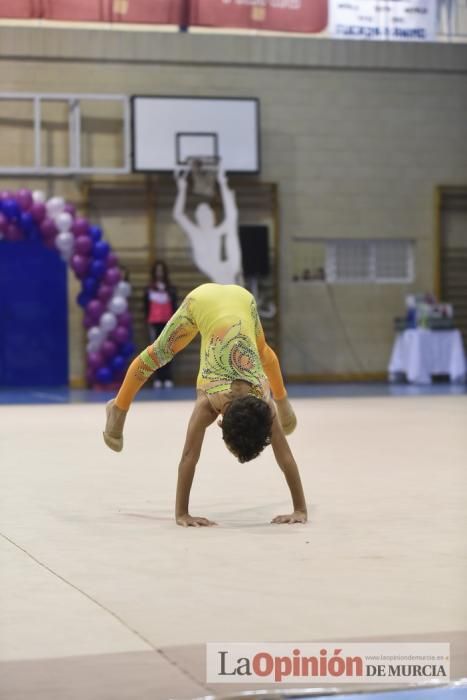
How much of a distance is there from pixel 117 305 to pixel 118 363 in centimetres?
86

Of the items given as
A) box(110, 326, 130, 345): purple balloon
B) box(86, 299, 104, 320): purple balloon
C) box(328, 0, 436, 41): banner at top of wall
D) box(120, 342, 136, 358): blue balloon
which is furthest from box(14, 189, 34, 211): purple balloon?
box(328, 0, 436, 41): banner at top of wall

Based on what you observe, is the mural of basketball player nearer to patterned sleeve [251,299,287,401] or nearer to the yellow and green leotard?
patterned sleeve [251,299,287,401]

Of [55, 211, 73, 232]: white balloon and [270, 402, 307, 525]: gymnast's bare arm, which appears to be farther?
[55, 211, 73, 232]: white balloon

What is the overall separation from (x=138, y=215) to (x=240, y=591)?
15.1m

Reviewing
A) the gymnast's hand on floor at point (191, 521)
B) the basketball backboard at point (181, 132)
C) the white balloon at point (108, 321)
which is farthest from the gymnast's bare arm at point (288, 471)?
the basketball backboard at point (181, 132)

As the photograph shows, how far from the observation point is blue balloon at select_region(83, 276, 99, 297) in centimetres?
1712

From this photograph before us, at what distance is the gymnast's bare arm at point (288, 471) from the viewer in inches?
212

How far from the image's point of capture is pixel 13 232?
1700 centimetres

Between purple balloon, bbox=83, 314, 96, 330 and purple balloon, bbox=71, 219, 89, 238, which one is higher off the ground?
purple balloon, bbox=71, 219, 89, 238

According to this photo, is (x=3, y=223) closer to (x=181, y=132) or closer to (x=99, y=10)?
(x=181, y=132)

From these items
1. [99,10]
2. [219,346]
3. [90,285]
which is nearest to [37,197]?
[90,285]

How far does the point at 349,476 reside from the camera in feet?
23.7

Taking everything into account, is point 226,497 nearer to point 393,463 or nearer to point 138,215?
point 393,463

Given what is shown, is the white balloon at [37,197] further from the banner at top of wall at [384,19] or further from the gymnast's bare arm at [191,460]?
the gymnast's bare arm at [191,460]
